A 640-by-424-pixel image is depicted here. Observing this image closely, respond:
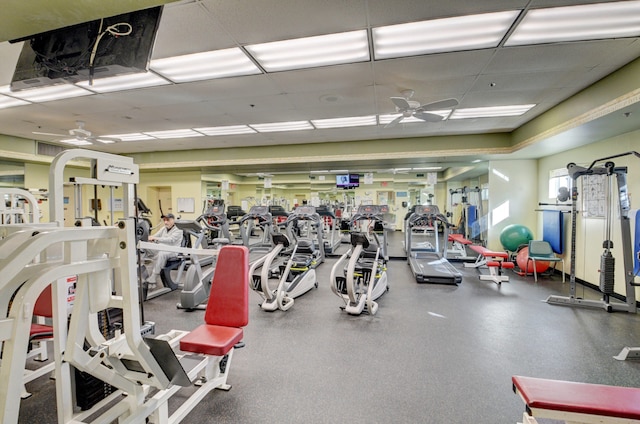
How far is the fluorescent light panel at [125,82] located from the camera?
356cm

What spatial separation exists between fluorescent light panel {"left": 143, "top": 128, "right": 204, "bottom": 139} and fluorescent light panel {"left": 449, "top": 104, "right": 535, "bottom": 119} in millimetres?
5380

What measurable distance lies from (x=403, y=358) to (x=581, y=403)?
150 centimetres

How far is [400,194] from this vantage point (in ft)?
34.1

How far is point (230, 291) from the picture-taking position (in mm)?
2221

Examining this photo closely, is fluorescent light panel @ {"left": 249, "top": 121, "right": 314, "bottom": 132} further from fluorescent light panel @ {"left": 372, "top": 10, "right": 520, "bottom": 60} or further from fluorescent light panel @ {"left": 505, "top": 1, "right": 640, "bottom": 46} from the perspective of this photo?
fluorescent light panel @ {"left": 505, "top": 1, "right": 640, "bottom": 46}

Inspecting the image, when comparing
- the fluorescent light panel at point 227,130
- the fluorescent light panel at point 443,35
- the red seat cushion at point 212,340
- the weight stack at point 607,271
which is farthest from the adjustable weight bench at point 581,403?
the fluorescent light panel at point 227,130

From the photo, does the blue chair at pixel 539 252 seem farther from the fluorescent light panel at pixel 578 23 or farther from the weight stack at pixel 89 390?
the weight stack at pixel 89 390

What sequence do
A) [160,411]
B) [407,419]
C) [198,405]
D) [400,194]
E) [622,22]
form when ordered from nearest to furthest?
[160,411] → [407,419] → [198,405] → [622,22] → [400,194]

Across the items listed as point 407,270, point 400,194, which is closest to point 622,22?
point 407,270

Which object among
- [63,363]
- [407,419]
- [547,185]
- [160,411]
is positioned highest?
[547,185]

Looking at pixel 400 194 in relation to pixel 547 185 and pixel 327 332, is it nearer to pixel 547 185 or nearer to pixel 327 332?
pixel 547 185

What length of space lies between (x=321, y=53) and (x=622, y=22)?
2.70m

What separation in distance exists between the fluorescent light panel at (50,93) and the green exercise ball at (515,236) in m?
8.07

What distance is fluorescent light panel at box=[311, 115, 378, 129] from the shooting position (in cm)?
538
